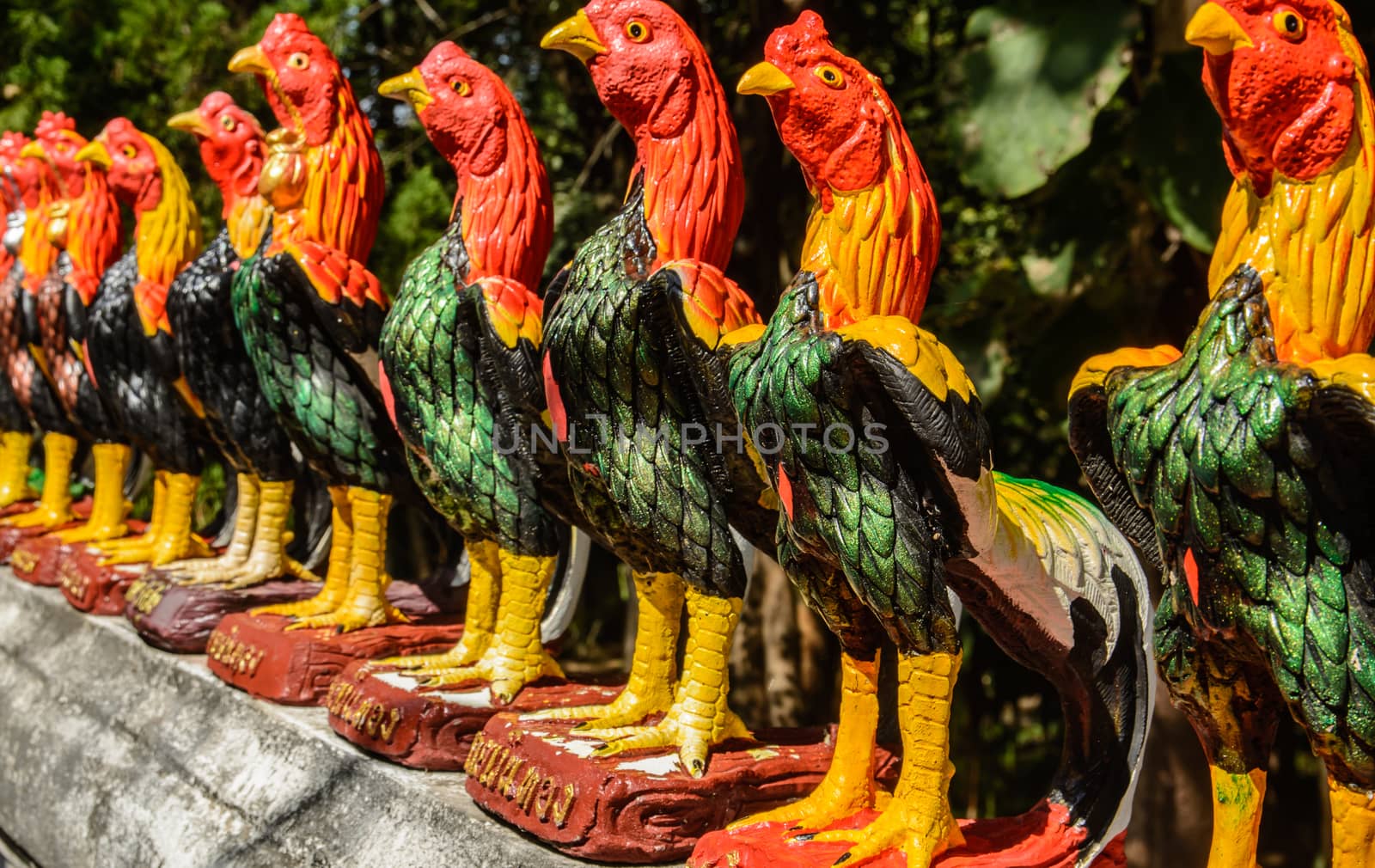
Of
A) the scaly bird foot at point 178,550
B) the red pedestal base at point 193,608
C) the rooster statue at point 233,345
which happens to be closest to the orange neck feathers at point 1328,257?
the rooster statue at point 233,345

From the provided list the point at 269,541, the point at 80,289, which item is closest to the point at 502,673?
the point at 269,541

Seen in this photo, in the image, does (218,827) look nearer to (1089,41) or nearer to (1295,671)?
(1295,671)

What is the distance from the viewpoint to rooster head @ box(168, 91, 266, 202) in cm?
367

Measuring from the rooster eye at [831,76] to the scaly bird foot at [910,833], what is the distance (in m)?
0.96

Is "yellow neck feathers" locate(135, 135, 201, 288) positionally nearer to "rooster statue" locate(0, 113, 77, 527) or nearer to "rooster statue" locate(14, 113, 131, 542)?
"rooster statue" locate(14, 113, 131, 542)

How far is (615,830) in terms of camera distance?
221 cm

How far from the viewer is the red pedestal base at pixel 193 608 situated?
3.59 meters

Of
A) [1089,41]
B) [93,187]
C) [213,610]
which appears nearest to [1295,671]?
[1089,41]

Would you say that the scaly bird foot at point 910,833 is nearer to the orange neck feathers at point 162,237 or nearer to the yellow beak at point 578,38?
the yellow beak at point 578,38

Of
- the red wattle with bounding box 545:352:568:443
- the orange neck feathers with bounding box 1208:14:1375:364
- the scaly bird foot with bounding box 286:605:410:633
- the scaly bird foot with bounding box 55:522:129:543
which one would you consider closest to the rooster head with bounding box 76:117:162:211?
the scaly bird foot with bounding box 55:522:129:543

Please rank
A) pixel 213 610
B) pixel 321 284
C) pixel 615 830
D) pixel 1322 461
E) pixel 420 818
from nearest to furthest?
pixel 1322 461
pixel 615 830
pixel 420 818
pixel 321 284
pixel 213 610

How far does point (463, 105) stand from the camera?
2820 millimetres

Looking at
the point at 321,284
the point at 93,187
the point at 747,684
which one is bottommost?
the point at 747,684

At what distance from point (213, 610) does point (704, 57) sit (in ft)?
6.69
